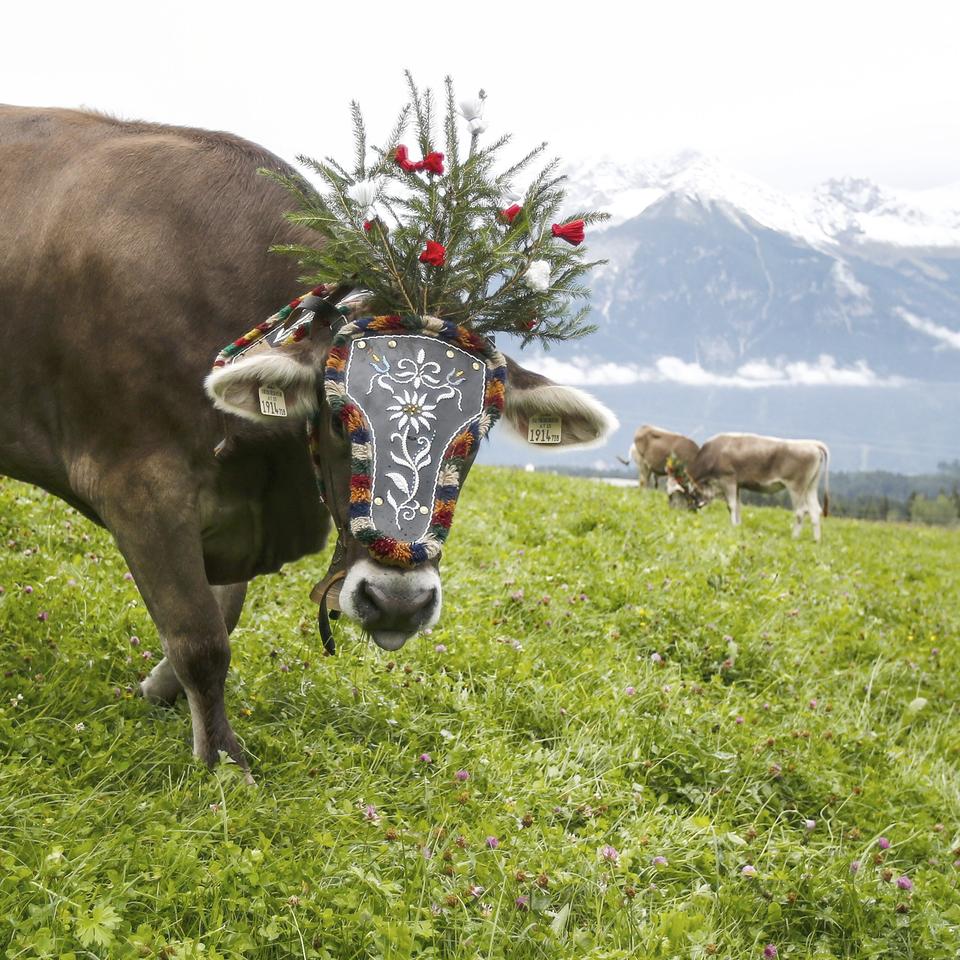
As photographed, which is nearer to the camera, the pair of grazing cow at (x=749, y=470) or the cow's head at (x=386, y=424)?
the cow's head at (x=386, y=424)

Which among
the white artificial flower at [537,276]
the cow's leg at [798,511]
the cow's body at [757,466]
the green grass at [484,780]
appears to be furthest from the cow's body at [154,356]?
the cow's body at [757,466]

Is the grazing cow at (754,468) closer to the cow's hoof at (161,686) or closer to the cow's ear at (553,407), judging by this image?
the cow's ear at (553,407)

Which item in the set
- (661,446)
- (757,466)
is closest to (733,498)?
(757,466)

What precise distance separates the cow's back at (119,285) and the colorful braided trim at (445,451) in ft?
2.22

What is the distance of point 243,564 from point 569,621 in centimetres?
284

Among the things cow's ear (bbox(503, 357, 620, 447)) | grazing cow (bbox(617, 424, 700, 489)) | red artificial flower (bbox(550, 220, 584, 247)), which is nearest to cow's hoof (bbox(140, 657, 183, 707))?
cow's ear (bbox(503, 357, 620, 447))

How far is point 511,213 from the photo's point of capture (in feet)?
13.0

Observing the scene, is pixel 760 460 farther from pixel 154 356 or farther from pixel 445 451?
pixel 154 356

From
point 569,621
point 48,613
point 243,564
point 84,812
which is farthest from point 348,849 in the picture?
point 569,621

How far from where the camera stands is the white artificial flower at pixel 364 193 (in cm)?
379

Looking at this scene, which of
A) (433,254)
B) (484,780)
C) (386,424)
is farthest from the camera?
(484,780)

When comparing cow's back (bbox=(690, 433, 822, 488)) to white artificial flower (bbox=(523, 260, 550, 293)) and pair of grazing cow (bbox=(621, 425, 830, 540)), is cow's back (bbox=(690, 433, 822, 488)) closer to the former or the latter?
pair of grazing cow (bbox=(621, 425, 830, 540))

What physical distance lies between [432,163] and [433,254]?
387mm

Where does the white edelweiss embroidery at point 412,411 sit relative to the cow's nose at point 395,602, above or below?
above
